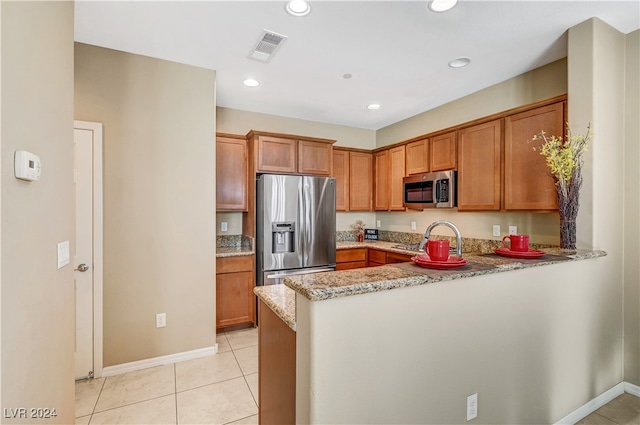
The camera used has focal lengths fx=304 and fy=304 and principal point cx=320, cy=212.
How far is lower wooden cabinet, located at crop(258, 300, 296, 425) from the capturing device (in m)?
1.30

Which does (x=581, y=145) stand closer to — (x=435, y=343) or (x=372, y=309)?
(x=435, y=343)

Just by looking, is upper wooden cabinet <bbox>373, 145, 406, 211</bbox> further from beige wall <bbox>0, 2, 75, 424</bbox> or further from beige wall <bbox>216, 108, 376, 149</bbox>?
beige wall <bbox>0, 2, 75, 424</bbox>

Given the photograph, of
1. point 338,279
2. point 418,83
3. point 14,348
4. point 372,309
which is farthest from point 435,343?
point 418,83

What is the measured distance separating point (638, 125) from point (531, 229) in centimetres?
111

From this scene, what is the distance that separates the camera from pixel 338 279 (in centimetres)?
123

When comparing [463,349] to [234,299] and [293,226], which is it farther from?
[234,299]

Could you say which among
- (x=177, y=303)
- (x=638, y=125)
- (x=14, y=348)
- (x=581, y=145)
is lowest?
(x=177, y=303)

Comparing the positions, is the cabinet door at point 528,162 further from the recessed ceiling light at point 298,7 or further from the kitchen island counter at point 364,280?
the recessed ceiling light at point 298,7

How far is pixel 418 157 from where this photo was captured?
12.7 feet

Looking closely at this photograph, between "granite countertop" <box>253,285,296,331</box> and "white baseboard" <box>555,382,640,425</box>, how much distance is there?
1.85 m

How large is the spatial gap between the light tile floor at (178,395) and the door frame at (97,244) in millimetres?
248

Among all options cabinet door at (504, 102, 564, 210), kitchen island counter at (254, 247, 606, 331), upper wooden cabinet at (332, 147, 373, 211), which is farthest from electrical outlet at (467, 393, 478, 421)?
upper wooden cabinet at (332, 147, 373, 211)

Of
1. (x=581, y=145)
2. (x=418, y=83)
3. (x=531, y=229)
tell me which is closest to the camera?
(x=581, y=145)

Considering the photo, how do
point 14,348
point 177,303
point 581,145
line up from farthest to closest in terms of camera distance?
point 177,303 < point 581,145 < point 14,348
